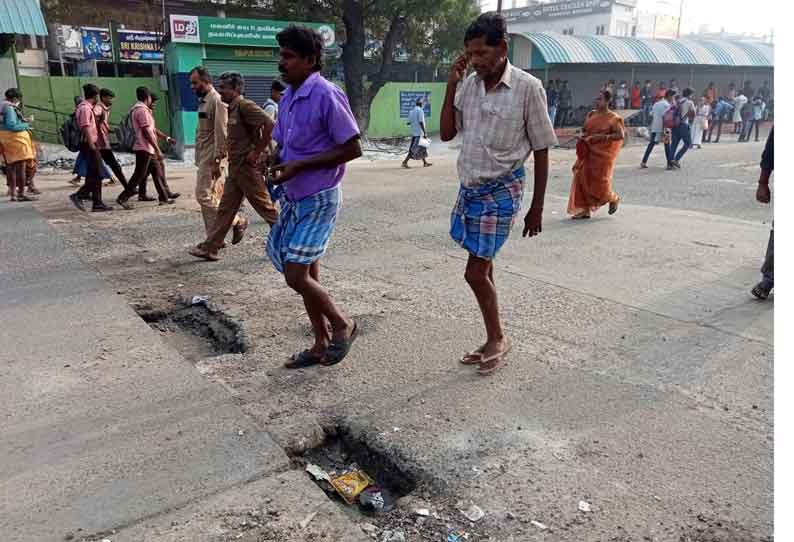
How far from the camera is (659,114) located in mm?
13711

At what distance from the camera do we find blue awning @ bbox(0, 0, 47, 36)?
13102mm

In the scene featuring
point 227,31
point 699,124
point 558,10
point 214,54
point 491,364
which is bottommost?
point 491,364

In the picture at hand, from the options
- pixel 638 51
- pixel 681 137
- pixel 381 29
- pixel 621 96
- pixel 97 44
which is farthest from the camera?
pixel 638 51

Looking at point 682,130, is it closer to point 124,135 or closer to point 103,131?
point 103,131

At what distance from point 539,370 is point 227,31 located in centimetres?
1554

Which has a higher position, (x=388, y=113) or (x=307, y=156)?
(x=388, y=113)

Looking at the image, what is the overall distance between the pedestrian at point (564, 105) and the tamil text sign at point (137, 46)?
14517 mm

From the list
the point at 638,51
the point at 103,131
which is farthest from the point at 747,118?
the point at 103,131

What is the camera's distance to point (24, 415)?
304 cm

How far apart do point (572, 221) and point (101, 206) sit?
644 centimetres

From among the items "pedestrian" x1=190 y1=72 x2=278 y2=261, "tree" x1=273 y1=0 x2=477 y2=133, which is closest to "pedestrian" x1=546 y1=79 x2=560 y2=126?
"tree" x1=273 y1=0 x2=477 y2=133

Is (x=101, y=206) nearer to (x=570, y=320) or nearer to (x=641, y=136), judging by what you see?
(x=570, y=320)
